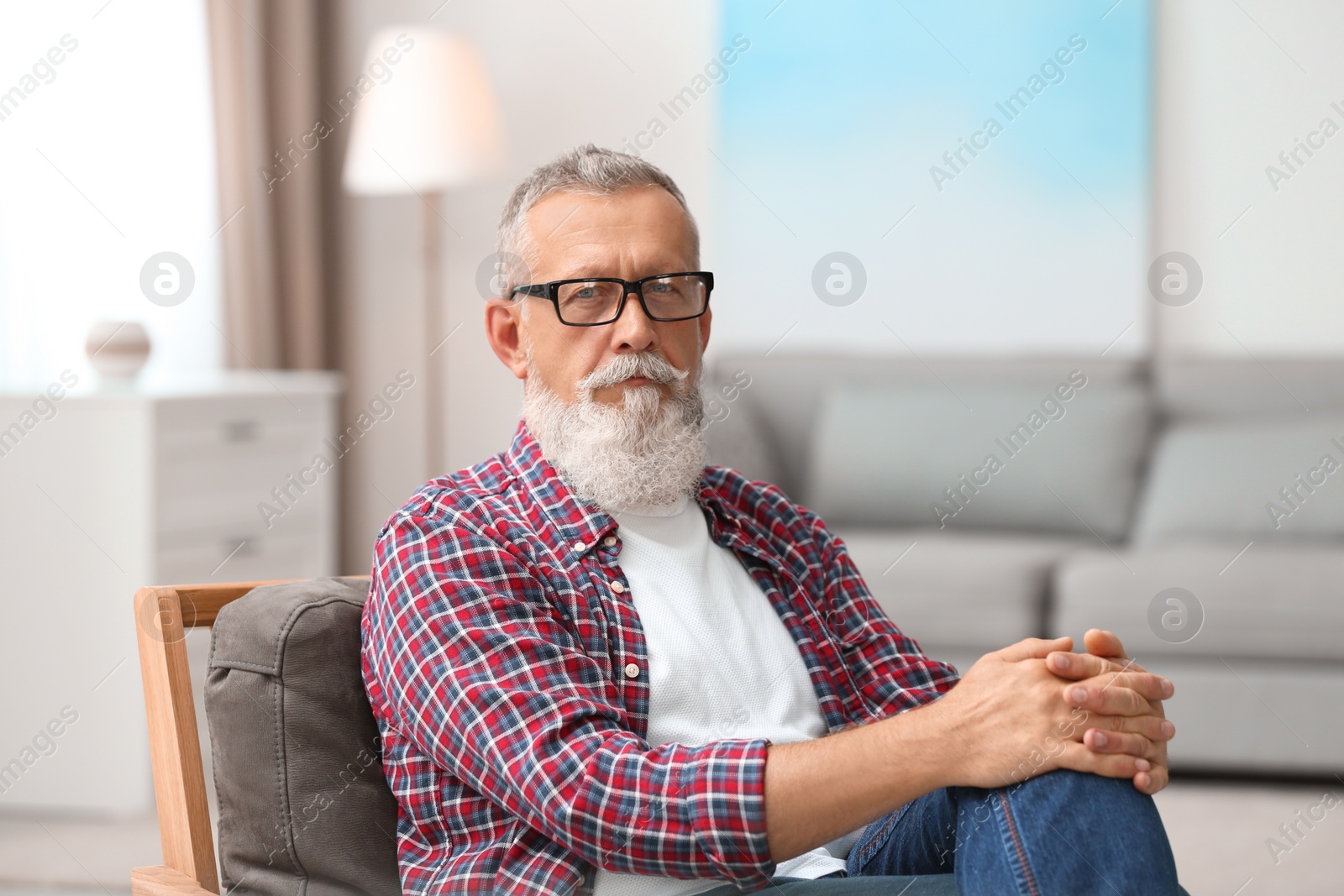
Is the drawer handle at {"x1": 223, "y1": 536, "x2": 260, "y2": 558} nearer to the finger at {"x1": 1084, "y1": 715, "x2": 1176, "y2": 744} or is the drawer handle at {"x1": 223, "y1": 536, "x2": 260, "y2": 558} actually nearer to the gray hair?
the gray hair

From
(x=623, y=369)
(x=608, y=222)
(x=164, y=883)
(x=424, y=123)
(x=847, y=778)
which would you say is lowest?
(x=164, y=883)

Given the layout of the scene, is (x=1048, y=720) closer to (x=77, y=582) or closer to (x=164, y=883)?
(x=164, y=883)

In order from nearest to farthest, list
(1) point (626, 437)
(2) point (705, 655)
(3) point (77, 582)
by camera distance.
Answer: (2) point (705, 655)
(1) point (626, 437)
(3) point (77, 582)

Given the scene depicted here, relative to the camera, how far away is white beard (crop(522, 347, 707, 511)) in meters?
1.26

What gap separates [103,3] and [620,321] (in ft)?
8.16

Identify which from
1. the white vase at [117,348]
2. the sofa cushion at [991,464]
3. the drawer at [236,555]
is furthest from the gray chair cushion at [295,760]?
the sofa cushion at [991,464]

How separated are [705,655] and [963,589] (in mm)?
1780

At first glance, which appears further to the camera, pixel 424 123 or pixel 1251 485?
pixel 424 123

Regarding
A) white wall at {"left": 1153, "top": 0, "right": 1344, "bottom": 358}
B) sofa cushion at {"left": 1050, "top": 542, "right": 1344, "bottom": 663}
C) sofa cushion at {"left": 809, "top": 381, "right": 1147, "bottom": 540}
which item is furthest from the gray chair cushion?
white wall at {"left": 1153, "top": 0, "right": 1344, "bottom": 358}

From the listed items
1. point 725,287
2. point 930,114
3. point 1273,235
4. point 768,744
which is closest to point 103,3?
point 725,287

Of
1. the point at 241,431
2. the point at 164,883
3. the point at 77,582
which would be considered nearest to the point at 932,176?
the point at 241,431

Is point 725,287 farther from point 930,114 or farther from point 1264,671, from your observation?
point 1264,671

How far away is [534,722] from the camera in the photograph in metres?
1.01

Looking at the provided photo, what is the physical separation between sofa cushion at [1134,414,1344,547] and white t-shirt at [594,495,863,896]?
6.33 ft
